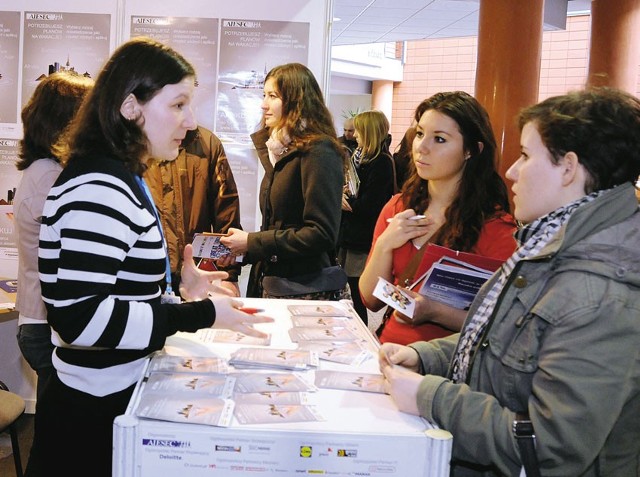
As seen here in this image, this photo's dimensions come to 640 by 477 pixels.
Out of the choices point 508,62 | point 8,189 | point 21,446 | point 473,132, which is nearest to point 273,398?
point 473,132

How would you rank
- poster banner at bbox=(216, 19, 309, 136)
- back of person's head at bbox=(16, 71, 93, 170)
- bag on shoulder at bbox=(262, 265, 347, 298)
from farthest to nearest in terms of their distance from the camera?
poster banner at bbox=(216, 19, 309, 136) → bag on shoulder at bbox=(262, 265, 347, 298) → back of person's head at bbox=(16, 71, 93, 170)

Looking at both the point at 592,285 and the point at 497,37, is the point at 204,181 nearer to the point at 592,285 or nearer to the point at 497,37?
the point at 592,285

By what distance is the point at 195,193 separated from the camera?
2863mm

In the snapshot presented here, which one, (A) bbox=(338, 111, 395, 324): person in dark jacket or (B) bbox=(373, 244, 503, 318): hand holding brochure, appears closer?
(B) bbox=(373, 244, 503, 318): hand holding brochure

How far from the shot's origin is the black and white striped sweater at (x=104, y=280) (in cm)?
124

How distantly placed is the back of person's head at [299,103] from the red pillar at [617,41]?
5938mm

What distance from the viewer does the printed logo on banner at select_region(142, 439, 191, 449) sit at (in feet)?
3.58

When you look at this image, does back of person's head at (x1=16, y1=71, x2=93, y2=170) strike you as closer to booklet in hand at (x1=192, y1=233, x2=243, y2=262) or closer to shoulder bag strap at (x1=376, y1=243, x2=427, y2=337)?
booklet in hand at (x1=192, y1=233, x2=243, y2=262)

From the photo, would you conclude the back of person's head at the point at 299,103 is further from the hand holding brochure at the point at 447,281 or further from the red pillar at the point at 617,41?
the red pillar at the point at 617,41

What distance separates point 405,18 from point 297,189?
691cm

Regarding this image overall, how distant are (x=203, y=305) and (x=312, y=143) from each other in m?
1.15

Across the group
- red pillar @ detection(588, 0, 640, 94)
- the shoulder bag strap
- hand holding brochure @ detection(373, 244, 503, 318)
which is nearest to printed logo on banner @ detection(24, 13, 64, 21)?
the shoulder bag strap

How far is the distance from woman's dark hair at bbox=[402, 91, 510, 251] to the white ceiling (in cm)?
583

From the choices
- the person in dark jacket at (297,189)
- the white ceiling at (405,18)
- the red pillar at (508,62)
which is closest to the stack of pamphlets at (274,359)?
the person in dark jacket at (297,189)
